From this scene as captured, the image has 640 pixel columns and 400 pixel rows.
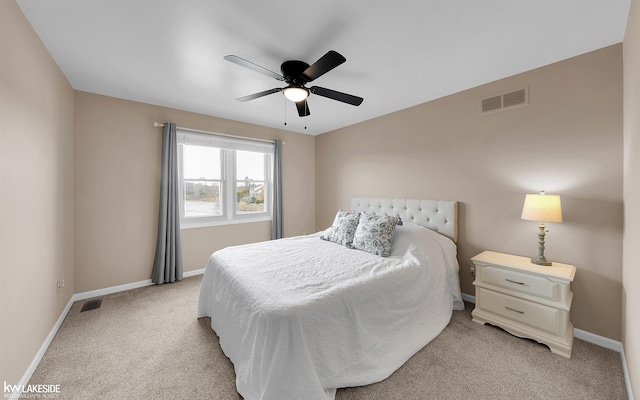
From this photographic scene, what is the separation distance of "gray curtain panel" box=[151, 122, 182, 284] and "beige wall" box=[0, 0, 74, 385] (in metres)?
0.97

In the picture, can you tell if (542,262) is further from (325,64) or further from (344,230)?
(325,64)

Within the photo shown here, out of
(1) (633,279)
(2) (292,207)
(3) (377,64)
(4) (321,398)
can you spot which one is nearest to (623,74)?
(1) (633,279)

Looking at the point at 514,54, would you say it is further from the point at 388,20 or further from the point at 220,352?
the point at 220,352

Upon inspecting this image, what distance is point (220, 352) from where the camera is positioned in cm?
204

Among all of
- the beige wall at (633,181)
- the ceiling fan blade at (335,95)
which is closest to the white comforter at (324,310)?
the beige wall at (633,181)

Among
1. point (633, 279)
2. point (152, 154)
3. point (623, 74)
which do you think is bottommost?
point (633, 279)

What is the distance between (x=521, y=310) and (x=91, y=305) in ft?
14.9

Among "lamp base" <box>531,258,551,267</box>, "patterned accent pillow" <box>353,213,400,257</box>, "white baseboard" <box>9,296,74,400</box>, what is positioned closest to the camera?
"white baseboard" <box>9,296,74,400</box>

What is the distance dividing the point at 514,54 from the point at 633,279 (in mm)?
1908

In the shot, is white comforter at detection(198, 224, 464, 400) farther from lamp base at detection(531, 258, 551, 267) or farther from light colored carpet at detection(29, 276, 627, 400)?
lamp base at detection(531, 258, 551, 267)

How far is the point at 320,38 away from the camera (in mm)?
1903

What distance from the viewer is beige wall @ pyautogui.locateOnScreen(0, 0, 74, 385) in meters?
1.48

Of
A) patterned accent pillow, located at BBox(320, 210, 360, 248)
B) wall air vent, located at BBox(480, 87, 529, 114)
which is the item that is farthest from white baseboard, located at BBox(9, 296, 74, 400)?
wall air vent, located at BBox(480, 87, 529, 114)

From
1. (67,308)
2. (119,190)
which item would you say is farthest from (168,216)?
(67,308)
